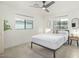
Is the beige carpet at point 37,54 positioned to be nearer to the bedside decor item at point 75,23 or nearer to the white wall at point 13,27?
the white wall at point 13,27

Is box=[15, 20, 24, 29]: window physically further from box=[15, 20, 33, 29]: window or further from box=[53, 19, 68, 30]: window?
box=[53, 19, 68, 30]: window

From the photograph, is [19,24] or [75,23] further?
[75,23]

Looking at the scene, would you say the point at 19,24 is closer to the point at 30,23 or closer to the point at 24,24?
the point at 24,24

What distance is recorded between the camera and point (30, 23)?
7020mm

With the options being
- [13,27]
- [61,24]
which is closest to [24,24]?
[13,27]

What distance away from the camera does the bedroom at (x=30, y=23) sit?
4.33 meters

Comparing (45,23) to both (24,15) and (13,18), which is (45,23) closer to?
(24,15)

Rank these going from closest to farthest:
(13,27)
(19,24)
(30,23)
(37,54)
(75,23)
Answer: (37,54) < (13,27) < (19,24) < (75,23) < (30,23)

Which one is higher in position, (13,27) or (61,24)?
(61,24)

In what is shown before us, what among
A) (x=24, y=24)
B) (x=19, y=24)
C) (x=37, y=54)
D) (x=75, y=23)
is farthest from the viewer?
(x=24, y=24)

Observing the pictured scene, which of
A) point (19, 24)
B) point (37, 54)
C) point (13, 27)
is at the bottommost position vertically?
point (37, 54)

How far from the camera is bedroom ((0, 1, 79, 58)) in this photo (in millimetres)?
4333

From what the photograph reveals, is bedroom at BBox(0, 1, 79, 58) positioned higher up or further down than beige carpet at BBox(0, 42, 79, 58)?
higher up

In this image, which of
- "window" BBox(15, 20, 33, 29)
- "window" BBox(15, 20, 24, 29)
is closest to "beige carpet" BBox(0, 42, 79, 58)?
"window" BBox(15, 20, 24, 29)
